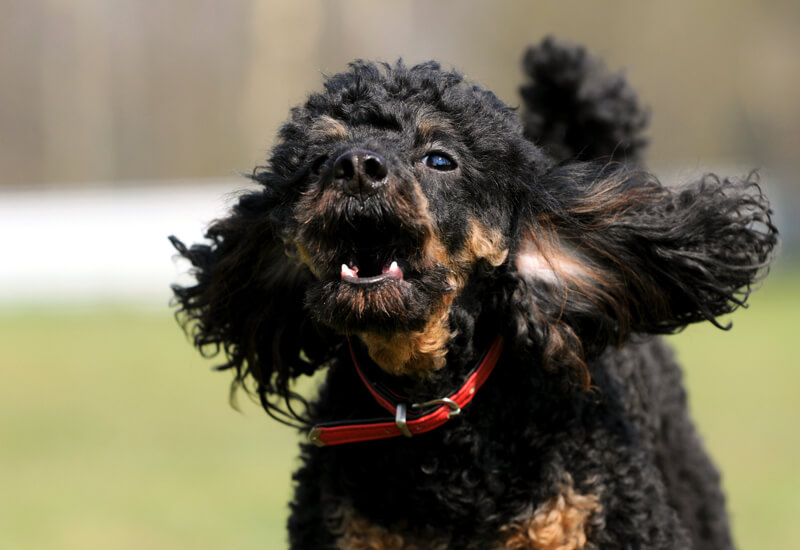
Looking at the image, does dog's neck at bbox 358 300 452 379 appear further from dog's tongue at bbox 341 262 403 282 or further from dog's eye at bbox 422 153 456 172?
dog's eye at bbox 422 153 456 172

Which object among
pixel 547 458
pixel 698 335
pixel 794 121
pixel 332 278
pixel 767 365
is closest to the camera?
pixel 332 278

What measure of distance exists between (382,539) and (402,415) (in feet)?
1.26

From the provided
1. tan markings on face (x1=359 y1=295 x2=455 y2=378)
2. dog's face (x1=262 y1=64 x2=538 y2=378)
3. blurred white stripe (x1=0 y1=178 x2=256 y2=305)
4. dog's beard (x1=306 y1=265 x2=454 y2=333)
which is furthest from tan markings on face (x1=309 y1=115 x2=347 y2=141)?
blurred white stripe (x1=0 y1=178 x2=256 y2=305)

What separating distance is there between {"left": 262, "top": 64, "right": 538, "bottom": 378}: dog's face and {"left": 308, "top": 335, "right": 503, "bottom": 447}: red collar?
0.11 meters

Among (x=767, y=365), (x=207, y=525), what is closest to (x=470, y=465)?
(x=207, y=525)

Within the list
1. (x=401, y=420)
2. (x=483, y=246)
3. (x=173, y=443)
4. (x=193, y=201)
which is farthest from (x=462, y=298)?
(x=193, y=201)

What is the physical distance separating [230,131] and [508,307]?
18166mm

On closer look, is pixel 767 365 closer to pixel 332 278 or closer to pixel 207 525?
pixel 207 525

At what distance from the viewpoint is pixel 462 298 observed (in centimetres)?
332

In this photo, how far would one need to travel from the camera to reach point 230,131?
2095cm

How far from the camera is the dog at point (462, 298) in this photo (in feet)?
10.0

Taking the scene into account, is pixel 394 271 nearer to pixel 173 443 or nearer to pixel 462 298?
pixel 462 298

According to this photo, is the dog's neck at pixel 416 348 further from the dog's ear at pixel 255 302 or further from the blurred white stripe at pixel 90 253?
the blurred white stripe at pixel 90 253

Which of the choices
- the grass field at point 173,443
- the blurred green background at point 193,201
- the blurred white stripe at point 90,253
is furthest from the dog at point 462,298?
the blurred white stripe at point 90,253
